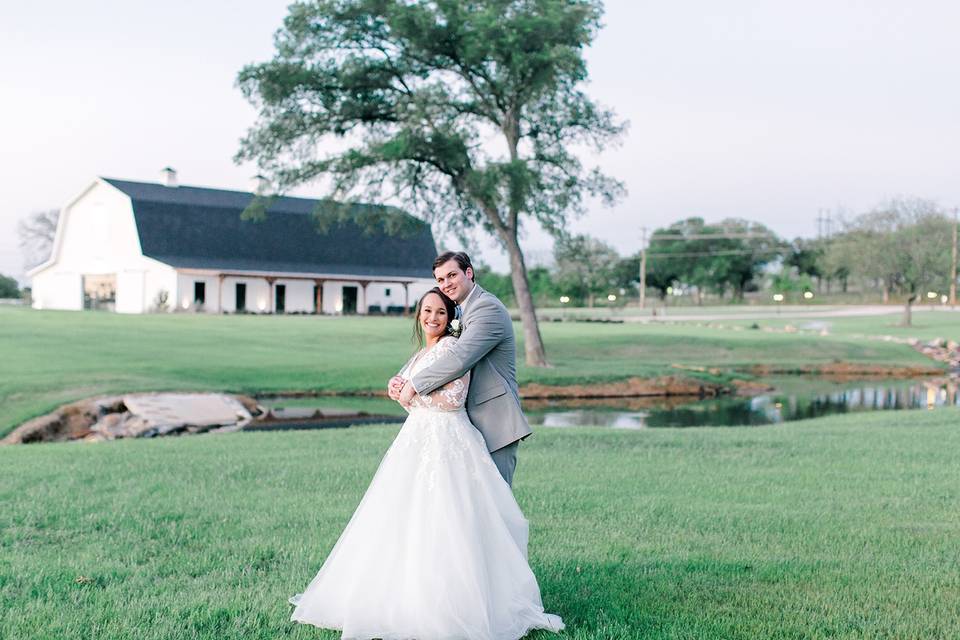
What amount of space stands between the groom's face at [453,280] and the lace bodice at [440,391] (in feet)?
0.95

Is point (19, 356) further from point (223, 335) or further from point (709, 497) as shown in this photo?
point (709, 497)

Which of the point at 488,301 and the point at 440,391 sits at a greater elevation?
the point at 488,301

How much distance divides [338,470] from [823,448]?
642 centimetres

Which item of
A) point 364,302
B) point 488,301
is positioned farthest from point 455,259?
point 364,302

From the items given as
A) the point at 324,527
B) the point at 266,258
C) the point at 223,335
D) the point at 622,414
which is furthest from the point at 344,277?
the point at 324,527

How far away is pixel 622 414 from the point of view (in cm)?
2222

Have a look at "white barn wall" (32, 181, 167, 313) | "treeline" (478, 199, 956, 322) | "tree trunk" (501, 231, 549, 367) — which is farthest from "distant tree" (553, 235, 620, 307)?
"tree trunk" (501, 231, 549, 367)

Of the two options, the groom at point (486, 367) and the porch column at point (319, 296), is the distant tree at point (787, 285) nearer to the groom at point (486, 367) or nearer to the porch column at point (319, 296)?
the porch column at point (319, 296)

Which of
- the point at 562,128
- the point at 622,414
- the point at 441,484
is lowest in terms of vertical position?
the point at 622,414

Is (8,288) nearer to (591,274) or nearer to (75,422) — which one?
(591,274)

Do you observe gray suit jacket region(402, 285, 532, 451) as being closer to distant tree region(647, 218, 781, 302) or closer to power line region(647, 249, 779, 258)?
distant tree region(647, 218, 781, 302)

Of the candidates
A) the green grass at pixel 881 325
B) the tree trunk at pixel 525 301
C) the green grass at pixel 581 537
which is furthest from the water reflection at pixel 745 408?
the green grass at pixel 881 325

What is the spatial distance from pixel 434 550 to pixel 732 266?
95.0m

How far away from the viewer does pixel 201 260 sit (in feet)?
165
